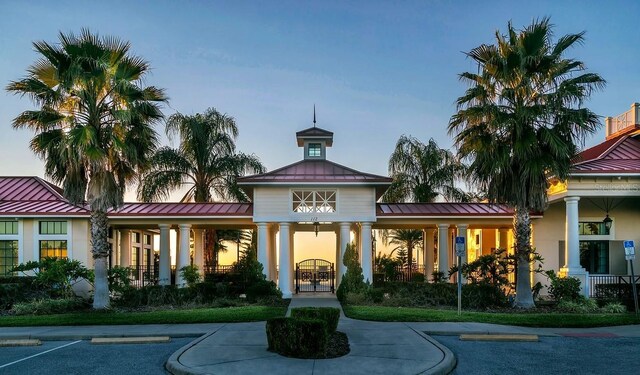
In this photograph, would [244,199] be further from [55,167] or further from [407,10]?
[407,10]

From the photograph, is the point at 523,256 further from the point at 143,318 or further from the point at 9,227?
the point at 9,227

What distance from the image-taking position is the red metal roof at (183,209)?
22.9 metres

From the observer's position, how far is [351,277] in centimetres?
2050

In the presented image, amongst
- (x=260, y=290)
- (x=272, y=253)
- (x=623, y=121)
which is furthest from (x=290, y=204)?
(x=623, y=121)

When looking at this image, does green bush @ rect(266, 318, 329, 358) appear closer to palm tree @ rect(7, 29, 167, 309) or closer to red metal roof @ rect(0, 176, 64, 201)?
palm tree @ rect(7, 29, 167, 309)

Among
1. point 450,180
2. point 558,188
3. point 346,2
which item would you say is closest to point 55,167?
point 346,2

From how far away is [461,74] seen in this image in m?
19.2

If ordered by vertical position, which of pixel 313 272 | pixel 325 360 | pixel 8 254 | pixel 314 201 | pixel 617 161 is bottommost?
pixel 313 272

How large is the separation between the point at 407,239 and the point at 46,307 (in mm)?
29565

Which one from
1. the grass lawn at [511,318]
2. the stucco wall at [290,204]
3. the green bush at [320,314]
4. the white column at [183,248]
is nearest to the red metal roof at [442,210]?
the stucco wall at [290,204]

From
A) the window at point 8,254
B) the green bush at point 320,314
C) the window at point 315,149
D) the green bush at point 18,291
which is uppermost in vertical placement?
the window at point 315,149

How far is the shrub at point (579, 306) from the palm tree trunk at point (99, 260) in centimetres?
1518

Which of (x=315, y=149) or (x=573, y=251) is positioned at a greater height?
(x=315, y=149)

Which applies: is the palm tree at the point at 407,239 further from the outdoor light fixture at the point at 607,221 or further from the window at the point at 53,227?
the window at the point at 53,227
